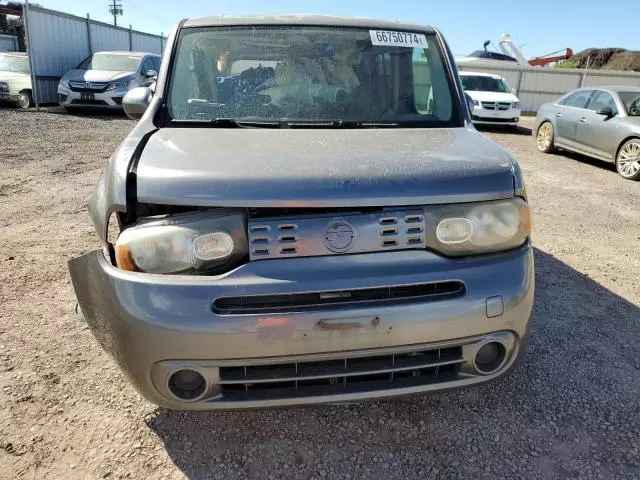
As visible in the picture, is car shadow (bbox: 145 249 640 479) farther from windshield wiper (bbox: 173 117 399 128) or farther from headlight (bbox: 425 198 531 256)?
windshield wiper (bbox: 173 117 399 128)

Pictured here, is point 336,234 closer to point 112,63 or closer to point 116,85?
point 116,85

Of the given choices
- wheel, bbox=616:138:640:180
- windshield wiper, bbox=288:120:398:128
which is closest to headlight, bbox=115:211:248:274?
windshield wiper, bbox=288:120:398:128

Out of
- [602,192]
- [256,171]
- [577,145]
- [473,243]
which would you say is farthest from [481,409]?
[577,145]

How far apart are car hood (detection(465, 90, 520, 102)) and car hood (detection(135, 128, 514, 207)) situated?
1282 cm

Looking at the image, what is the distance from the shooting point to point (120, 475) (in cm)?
205

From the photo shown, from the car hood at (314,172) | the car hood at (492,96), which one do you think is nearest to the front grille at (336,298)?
the car hood at (314,172)

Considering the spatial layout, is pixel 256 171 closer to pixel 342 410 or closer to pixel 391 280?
pixel 391 280

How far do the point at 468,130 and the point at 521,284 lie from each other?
3.56 ft

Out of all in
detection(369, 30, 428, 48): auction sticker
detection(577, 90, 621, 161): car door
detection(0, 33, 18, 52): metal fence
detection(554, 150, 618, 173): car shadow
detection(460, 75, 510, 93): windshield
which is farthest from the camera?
detection(0, 33, 18, 52): metal fence

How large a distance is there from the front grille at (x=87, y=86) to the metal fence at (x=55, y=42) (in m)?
1.95

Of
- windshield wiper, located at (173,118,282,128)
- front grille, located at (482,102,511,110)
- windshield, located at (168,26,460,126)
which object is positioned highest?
windshield, located at (168,26,460,126)

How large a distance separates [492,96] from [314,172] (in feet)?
45.9

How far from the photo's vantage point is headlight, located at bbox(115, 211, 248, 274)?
1.82 m

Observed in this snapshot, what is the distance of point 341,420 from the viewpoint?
238 centimetres
